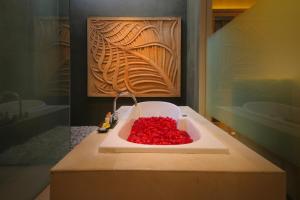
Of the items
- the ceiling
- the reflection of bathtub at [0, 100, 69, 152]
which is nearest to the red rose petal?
the reflection of bathtub at [0, 100, 69, 152]

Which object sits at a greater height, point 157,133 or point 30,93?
point 30,93

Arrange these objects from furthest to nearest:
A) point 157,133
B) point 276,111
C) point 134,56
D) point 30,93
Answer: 1. point 134,56
2. point 157,133
3. point 30,93
4. point 276,111

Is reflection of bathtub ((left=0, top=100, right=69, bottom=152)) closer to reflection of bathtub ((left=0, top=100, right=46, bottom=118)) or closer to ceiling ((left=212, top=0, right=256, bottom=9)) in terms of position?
reflection of bathtub ((left=0, top=100, right=46, bottom=118))

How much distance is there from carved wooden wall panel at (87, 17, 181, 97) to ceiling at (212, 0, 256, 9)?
1661 millimetres

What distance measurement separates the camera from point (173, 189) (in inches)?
43.1

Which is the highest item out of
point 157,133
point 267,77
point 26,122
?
point 267,77

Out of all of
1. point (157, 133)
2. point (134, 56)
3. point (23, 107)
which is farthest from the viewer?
point (134, 56)

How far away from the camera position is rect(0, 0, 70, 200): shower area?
167 cm

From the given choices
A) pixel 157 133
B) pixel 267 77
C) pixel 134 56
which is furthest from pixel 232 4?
pixel 134 56

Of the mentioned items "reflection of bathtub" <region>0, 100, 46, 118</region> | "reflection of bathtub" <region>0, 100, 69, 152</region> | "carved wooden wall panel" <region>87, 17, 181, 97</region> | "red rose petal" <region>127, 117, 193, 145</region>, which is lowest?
"red rose petal" <region>127, 117, 193, 145</region>

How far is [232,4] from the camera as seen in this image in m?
2.29

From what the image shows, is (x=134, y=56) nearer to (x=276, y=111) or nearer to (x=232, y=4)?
(x=232, y=4)

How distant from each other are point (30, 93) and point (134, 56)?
8.95 feet

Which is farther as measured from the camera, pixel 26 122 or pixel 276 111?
pixel 26 122
